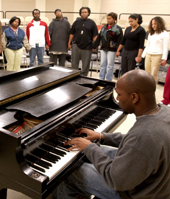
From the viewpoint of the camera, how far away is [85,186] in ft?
4.61

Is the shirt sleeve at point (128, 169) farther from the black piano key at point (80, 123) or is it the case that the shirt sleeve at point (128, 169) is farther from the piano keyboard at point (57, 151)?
the black piano key at point (80, 123)

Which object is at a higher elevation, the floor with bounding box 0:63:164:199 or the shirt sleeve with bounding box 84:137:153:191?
the shirt sleeve with bounding box 84:137:153:191

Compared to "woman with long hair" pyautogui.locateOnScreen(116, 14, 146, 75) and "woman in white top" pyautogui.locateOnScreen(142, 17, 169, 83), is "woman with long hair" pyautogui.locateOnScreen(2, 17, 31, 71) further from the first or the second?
"woman in white top" pyautogui.locateOnScreen(142, 17, 169, 83)

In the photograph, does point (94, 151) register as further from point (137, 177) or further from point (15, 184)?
point (15, 184)

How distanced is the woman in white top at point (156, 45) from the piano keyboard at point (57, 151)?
10.0 feet

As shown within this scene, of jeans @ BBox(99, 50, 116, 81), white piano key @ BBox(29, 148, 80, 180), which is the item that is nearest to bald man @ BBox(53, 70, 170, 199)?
white piano key @ BBox(29, 148, 80, 180)

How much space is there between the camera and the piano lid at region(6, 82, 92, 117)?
59.7 inches

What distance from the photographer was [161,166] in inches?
41.5

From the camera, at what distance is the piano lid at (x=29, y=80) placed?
5.49 feet

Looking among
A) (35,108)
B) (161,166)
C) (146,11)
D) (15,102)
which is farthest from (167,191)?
(146,11)

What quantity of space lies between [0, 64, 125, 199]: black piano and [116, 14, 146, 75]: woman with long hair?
2476 mm

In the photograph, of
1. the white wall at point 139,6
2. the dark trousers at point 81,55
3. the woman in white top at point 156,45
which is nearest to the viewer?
the woman in white top at point 156,45

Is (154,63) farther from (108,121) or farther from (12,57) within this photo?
(12,57)

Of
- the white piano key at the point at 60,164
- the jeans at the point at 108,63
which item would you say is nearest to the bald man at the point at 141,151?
the white piano key at the point at 60,164
